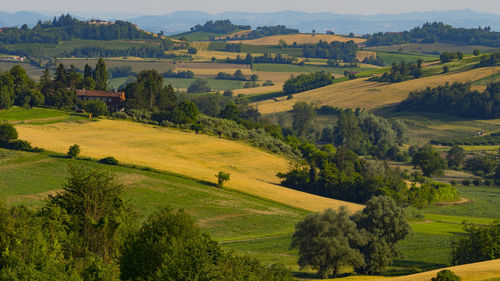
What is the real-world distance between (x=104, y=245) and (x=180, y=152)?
71.7 meters

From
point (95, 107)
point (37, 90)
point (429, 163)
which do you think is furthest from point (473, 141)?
point (37, 90)

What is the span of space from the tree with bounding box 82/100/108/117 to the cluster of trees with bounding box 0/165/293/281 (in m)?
87.3

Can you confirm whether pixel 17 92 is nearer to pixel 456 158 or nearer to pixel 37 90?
pixel 37 90

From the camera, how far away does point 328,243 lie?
68.4 meters

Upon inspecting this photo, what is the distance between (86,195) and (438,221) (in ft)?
198

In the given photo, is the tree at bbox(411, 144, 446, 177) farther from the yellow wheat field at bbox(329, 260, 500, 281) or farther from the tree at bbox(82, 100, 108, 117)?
the yellow wheat field at bbox(329, 260, 500, 281)

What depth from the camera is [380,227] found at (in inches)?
3002

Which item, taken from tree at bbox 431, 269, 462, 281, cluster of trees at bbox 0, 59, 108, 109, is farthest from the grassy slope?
cluster of trees at bbox 0, 59, 108, 109

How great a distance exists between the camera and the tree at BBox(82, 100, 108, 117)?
481 feet

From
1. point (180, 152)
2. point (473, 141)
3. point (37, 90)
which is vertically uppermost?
point (37, 90)

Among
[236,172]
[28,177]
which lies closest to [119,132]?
[236,172]

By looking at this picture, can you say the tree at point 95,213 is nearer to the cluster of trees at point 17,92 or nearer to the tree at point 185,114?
the cluster of trees at point 17,92

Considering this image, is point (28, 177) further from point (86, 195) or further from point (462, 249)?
point (462, 249)

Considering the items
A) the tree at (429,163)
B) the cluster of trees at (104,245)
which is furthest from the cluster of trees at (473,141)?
the cluster of trees at (104,245)
